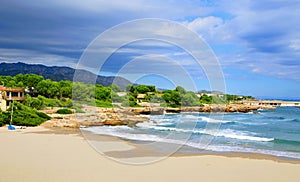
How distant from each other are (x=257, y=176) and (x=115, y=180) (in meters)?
4.99

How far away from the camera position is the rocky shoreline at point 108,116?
89.9 feet

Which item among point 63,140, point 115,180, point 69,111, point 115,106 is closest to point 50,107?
point 69,111

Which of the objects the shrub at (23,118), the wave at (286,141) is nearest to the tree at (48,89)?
the shrub at (23,118)

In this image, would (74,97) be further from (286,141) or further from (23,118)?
(286,141)

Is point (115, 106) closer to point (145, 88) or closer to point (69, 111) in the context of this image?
point (69, 111)

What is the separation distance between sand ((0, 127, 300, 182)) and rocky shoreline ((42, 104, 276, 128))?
11.1 meters

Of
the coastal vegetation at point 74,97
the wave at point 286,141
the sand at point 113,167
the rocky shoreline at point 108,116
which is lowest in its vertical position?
the wave at point 286,141

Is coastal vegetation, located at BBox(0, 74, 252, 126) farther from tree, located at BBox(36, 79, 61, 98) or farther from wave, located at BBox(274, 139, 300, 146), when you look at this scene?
wave, located at BBox(274, 139, 300, 146)

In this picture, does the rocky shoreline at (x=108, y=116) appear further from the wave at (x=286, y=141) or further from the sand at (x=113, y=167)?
the wave at (x=286, y=141)

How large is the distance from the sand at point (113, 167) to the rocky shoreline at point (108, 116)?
36.4 ft

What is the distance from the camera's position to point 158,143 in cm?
1961

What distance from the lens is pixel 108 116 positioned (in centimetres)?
3400

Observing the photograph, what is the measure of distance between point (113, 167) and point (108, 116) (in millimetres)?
22244

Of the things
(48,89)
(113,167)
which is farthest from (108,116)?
(113,167)
